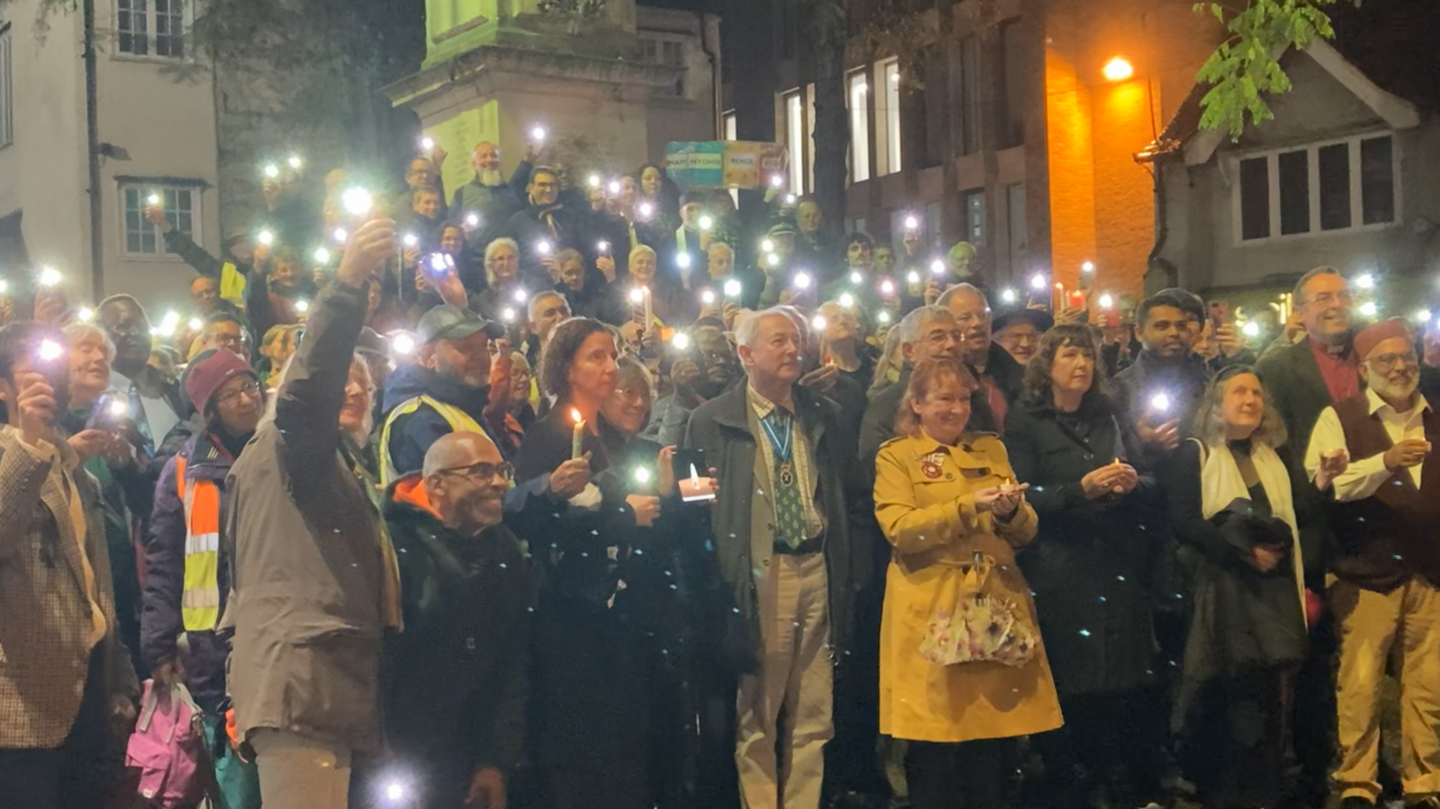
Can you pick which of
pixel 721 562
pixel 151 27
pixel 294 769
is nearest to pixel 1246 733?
pixel 721 562

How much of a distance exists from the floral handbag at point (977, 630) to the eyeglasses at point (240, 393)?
2.62m

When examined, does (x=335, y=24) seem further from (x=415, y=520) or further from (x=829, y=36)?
(x=415, y=520)

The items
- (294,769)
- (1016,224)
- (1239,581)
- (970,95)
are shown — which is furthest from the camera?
(970,95)

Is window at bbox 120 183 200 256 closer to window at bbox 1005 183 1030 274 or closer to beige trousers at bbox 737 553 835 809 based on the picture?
beige trousers at bbox 737 553 835 809

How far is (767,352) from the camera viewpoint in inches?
235

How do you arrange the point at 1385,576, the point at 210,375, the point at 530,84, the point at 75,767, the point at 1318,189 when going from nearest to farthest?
the point at 75,767
the point at 210,375
the point at 1385,576
the point at 530,84
the point at 1318,189

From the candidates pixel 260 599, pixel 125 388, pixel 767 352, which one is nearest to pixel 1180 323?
pixel 767 352

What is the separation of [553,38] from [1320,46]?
16.9 meters

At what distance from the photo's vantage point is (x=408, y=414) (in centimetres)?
521

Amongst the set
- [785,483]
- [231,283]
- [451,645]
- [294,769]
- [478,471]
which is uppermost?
[231,283]

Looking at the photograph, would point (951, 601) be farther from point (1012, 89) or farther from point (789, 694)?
point (1012, 89)

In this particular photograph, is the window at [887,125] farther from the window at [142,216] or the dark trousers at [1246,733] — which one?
the dark trousers at [1246,733]

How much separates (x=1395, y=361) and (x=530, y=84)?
7.34m

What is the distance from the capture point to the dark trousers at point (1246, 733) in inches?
245
